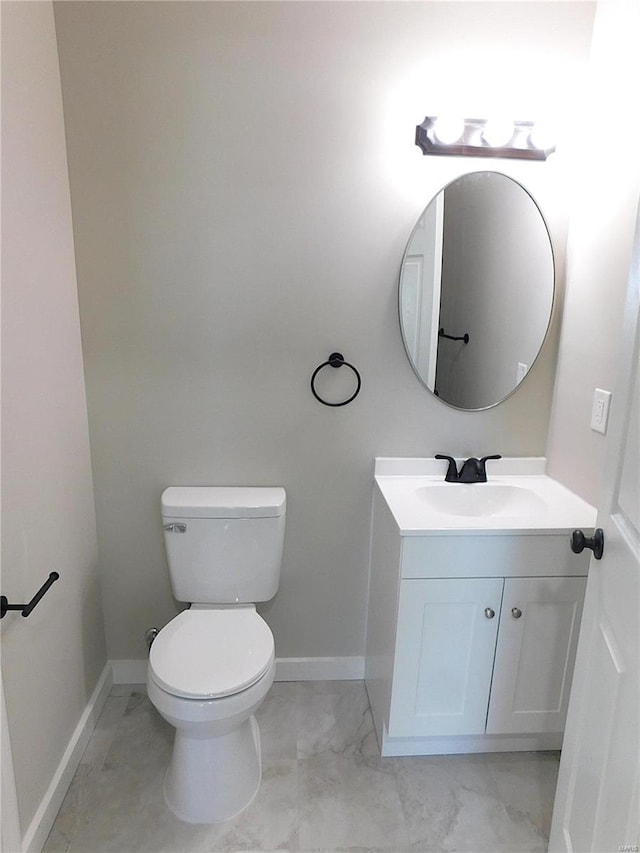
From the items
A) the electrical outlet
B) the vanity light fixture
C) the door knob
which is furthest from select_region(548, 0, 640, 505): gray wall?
the door knob

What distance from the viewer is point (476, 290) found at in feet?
6.30

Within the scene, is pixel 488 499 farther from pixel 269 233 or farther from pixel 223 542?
pixel 269 233

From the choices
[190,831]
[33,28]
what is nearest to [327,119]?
[33,28]

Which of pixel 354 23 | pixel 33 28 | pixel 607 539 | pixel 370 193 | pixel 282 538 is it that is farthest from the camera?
pixel 282 538

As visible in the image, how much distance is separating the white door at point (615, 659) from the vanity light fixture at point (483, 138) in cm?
85

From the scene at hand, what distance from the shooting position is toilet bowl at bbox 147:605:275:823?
Result: 1518mm

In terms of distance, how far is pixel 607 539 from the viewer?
1194mm

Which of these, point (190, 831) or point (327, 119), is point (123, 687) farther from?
point (327, 119)

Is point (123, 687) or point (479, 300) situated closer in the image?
point (479, 300)

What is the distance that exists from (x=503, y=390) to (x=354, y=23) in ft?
4.16

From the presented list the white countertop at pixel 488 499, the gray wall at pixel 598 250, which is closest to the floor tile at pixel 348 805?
the white countertop at pixel 488 499

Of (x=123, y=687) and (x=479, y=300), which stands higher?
(x=479, y=300)

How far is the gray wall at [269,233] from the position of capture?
1.71 meters

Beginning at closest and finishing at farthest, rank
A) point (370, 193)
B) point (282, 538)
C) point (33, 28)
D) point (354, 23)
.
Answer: point (33, 28) → point (354, 23) → point (370, 193) → point (282, 538)
